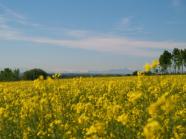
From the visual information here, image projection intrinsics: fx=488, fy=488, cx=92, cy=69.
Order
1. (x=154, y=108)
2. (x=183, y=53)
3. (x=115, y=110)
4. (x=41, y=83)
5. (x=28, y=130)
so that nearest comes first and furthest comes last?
(x=154, y=108)
(x=115, y=110)
(x=28, y=130)
(x=41, y=83)
(x=183, y=53)

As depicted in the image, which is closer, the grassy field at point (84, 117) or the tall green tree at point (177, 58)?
the grassy field at point (84, 117)

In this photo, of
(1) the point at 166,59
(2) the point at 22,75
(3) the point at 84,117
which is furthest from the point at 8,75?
(3) the point at 84,117

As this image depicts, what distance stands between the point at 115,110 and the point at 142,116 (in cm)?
87

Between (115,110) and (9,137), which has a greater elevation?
(115,110)

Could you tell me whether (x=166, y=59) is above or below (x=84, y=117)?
above

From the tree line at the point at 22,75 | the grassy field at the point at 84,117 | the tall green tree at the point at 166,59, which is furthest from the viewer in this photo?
the tall green tree at the point at 166,59

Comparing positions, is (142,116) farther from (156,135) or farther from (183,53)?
(183,53)

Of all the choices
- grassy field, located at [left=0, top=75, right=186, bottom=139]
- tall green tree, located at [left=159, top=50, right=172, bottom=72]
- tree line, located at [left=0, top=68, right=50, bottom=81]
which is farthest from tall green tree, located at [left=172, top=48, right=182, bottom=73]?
grassy field, located at [left=0, top=75, right=186, bottom=139]

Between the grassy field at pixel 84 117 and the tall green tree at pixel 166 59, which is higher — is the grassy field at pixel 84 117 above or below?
below

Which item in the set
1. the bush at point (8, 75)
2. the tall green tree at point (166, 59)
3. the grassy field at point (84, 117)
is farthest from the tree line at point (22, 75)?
the grassy field at point (84, 117)

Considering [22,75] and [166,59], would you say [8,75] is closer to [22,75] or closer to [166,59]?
[22,75]

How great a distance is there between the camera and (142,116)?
22.2 feet

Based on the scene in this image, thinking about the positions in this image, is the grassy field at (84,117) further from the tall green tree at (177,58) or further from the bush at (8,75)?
the tall green tree at (177,58)

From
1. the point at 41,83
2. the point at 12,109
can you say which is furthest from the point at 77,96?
the point at 41,83
